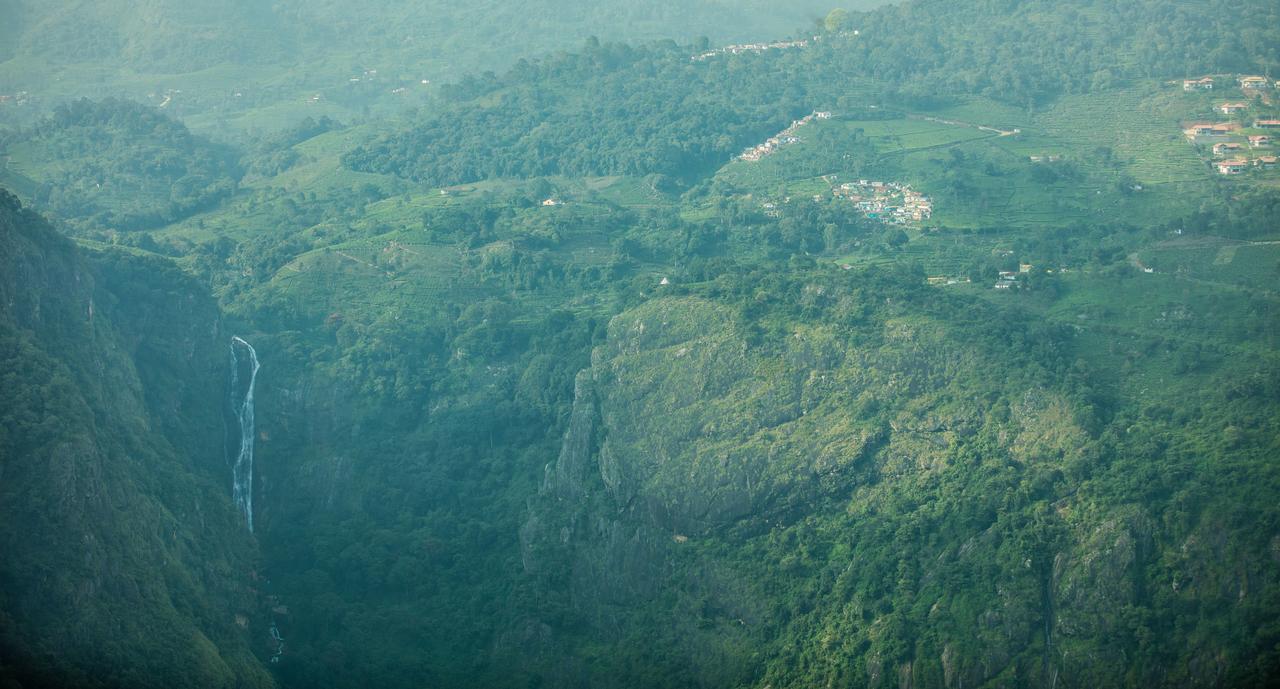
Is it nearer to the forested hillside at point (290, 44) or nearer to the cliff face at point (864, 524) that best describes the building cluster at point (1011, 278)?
the cliff face at point (864, 524)

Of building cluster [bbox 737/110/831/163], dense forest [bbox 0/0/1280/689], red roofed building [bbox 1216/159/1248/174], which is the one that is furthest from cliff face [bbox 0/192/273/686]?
red roofed building [bbox 1216/159/1248/174]

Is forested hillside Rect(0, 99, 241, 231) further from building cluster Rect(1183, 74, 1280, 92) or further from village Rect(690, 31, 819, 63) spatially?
building cluster Rect(1183, 74, 1280, 92)

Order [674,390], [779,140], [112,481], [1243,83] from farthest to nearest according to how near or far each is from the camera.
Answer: [779,140], [1243,83], [674,390], [112,481]

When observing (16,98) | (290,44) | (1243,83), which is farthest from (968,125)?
(16,98)

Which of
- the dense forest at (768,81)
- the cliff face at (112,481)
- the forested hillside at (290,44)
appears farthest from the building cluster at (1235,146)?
the cliff face at (112,481)

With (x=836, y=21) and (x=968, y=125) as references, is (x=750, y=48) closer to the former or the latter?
(x=836, y=21)

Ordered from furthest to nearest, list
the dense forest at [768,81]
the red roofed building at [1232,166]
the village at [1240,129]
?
the dense forest at [768,81] → the village at [1240,129] → the red roofed building at [1232,166]

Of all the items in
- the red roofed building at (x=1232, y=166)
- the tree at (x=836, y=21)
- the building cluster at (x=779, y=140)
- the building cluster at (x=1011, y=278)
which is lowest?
the building cluster at (x=779, y=140)
